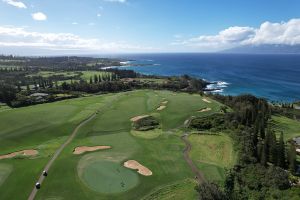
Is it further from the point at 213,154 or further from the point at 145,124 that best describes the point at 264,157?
the point at 145,124

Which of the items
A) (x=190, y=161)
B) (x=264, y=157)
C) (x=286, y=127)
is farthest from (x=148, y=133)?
(x=286, y=127)

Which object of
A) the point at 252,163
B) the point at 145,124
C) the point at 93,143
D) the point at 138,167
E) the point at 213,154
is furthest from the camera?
the point at 145,124

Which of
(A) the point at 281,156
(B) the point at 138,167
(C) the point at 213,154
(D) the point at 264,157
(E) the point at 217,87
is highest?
(D) the point at 264,157

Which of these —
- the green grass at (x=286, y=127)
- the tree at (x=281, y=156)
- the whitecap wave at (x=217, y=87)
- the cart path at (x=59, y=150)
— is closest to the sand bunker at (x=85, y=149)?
the cart path at (x=59, y=150)

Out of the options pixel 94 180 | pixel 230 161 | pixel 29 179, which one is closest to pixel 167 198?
pixel 94 180

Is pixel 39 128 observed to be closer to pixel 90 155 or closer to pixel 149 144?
pixel 90 155

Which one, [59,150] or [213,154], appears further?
[59,150]
